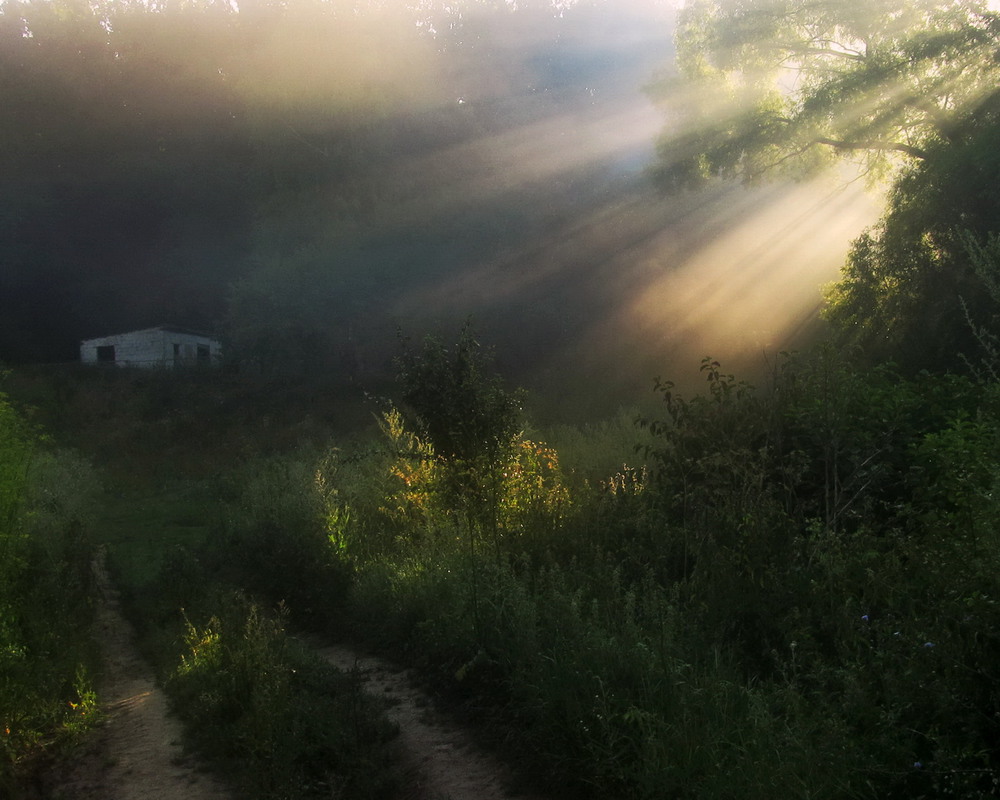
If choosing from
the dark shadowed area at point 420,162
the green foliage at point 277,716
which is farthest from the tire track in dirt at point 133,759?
the dark shadowed area at point 420,162

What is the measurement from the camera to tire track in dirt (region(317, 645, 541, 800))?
257 inches

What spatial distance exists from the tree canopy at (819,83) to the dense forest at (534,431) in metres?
0.09

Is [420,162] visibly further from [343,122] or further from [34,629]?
[34,629]

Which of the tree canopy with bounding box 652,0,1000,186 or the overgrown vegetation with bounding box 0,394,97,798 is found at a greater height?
the tree canopy with bounding box 652,0,1000,186

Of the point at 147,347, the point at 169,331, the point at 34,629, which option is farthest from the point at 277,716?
the point at 147,347

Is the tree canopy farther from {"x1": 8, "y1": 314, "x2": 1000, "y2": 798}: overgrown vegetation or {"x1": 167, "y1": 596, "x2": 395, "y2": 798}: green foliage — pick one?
{"x1": 167, "y1": 596, "x2": 395, "y2": 798}: green foliage

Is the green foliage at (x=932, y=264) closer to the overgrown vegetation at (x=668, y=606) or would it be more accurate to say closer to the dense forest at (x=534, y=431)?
the dense forest at (x=534, y=431)

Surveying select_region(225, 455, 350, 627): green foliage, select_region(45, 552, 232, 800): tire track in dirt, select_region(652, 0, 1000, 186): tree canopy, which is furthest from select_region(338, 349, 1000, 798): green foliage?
select_region(652, 0, 1000, 186): tree canopy

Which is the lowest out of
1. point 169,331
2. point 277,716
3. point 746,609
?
point 277,716

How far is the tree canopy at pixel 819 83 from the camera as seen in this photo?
17.7m

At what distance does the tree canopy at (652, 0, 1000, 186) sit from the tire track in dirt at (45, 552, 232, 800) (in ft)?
51.9

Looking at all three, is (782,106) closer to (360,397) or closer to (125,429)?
(360,397)

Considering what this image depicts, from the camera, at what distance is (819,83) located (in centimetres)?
2170

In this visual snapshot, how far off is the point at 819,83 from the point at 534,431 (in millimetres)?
10958
